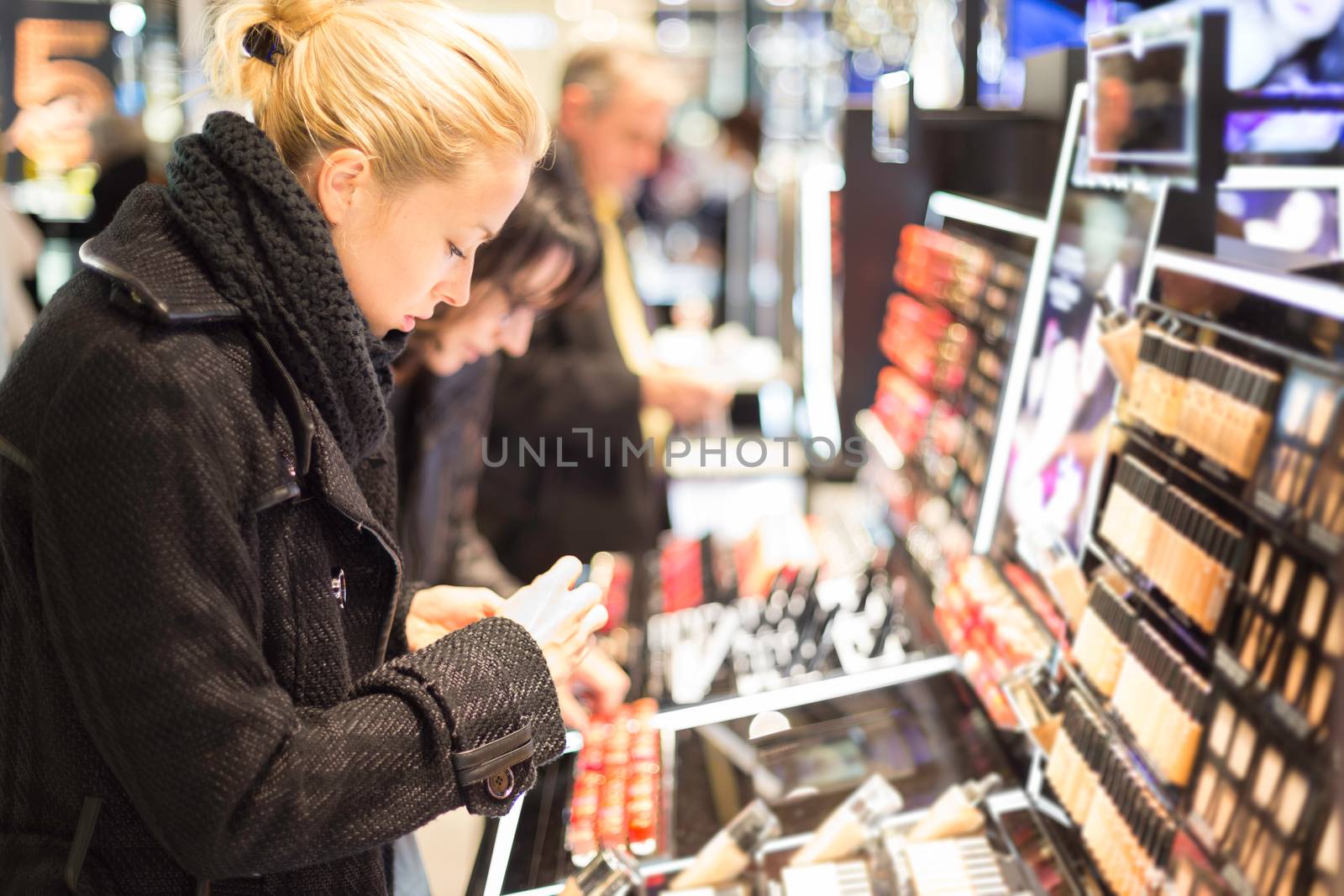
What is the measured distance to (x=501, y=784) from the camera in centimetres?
108

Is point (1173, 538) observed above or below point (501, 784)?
above

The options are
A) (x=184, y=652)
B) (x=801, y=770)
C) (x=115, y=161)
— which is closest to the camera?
(x=184, y=652)

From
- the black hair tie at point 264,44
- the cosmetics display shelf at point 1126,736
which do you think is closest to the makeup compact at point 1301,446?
the cosmetics display shelf at point 1126,736

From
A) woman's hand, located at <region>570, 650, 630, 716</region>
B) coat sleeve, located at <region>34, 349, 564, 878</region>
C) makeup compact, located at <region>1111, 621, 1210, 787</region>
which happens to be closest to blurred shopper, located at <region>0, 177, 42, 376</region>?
woman's hand, located at <region>570, 650, 630, 716</region>

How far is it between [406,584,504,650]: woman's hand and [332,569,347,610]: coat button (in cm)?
33

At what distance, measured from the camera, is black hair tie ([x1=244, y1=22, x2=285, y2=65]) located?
1.10 meters

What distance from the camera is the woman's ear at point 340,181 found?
1041mm

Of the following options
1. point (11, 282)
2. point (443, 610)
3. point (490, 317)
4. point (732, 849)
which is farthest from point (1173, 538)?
point (11, 282)

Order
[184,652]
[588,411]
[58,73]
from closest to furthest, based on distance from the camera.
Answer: [184,652], [588,411], [58,73]

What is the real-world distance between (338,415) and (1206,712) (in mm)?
867

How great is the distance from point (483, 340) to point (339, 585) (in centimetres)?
97

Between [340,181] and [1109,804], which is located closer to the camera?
[340,181]

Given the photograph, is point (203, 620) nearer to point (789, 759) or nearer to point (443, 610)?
point (443, 610)

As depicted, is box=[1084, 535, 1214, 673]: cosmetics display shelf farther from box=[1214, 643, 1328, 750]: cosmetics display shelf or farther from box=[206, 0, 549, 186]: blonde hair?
box=[206, 0, 549, 186]: blonde hair
